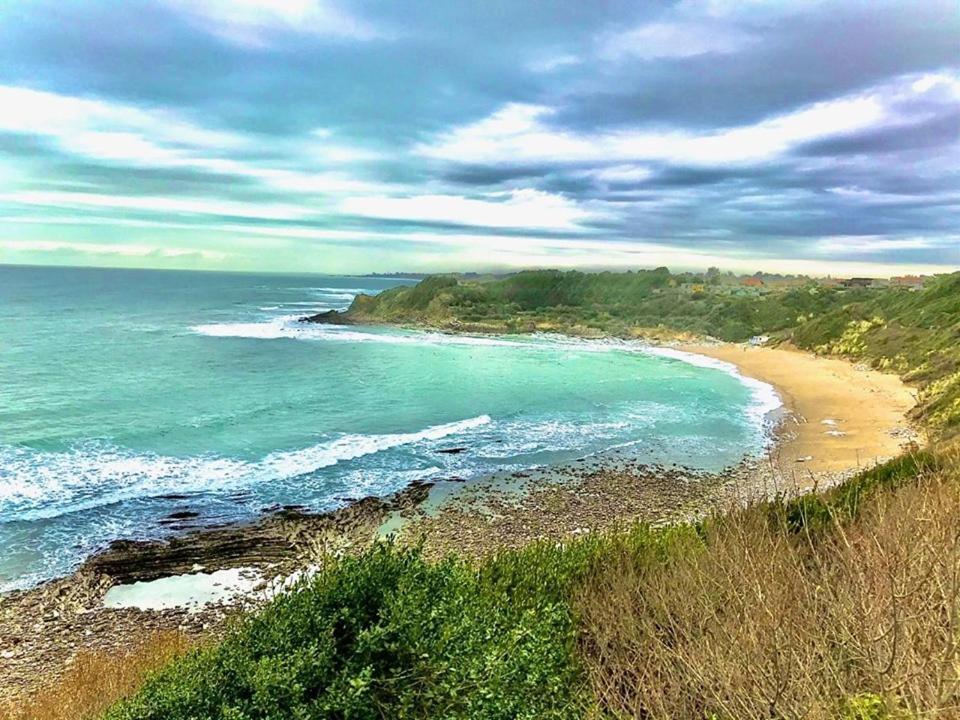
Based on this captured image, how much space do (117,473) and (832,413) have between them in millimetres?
33392

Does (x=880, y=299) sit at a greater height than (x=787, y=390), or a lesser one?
greater

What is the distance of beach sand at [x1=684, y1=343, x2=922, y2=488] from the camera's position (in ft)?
79.0

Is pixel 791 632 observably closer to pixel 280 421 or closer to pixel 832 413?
pixel 280 421

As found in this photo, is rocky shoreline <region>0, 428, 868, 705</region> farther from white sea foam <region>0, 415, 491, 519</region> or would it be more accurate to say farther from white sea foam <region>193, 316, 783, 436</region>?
white sea foam <region>193, 316, 783, 436</region>

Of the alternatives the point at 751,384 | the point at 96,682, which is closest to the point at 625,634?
the point at 96,682

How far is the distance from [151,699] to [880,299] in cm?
7350

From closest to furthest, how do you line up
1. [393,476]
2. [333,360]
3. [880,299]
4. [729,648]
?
[729,648] < [393,476] < [333,360] < [880,299]

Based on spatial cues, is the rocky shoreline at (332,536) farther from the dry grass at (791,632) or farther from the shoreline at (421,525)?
the dry grass at (791,632)

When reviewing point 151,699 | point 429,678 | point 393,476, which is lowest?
point 393,476

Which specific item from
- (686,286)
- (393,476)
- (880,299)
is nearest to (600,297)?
(686,286)

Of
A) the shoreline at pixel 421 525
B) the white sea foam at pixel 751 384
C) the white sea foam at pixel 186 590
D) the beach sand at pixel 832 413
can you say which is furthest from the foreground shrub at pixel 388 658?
the white sea foam at pixel 751 384

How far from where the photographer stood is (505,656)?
24.7ft

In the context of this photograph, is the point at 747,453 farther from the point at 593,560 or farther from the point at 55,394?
the point at 55,394

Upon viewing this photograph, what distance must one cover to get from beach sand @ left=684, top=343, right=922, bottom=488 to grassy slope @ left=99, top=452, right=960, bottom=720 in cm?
656
